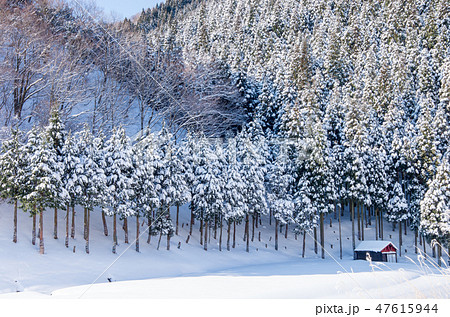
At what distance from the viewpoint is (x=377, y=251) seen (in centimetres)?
3609

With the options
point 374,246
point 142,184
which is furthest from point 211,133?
point 374,246

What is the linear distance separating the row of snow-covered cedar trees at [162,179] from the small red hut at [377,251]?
15.4 ft

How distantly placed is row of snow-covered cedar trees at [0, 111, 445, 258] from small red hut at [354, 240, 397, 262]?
4.71 m

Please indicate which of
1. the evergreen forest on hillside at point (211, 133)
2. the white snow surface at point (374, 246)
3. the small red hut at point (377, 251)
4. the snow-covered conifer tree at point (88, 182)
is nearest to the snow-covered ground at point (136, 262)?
the evergreen forest on hillside at point (211, 133)

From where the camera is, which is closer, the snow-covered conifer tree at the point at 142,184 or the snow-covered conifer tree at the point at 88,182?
the snow-covered conifer tree at the point at 88,182

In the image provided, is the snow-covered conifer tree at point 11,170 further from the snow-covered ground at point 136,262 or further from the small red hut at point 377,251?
the small red hut at point 377,251

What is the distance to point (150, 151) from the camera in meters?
32.1

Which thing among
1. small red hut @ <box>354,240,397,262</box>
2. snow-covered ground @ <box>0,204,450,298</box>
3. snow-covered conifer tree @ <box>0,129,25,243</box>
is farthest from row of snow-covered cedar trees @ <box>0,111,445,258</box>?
small red hut @ <box>354,240,397,262</box>

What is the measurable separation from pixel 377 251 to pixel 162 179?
23138mm

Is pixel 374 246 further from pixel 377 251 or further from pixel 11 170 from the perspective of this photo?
pixel 11 170

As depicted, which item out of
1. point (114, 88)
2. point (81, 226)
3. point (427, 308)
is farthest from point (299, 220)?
point (427, 308)

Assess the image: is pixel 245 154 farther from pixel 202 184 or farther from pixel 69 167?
pixel 69 167

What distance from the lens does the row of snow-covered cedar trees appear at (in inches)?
1038

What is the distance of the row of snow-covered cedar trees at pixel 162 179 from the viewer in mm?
26375
